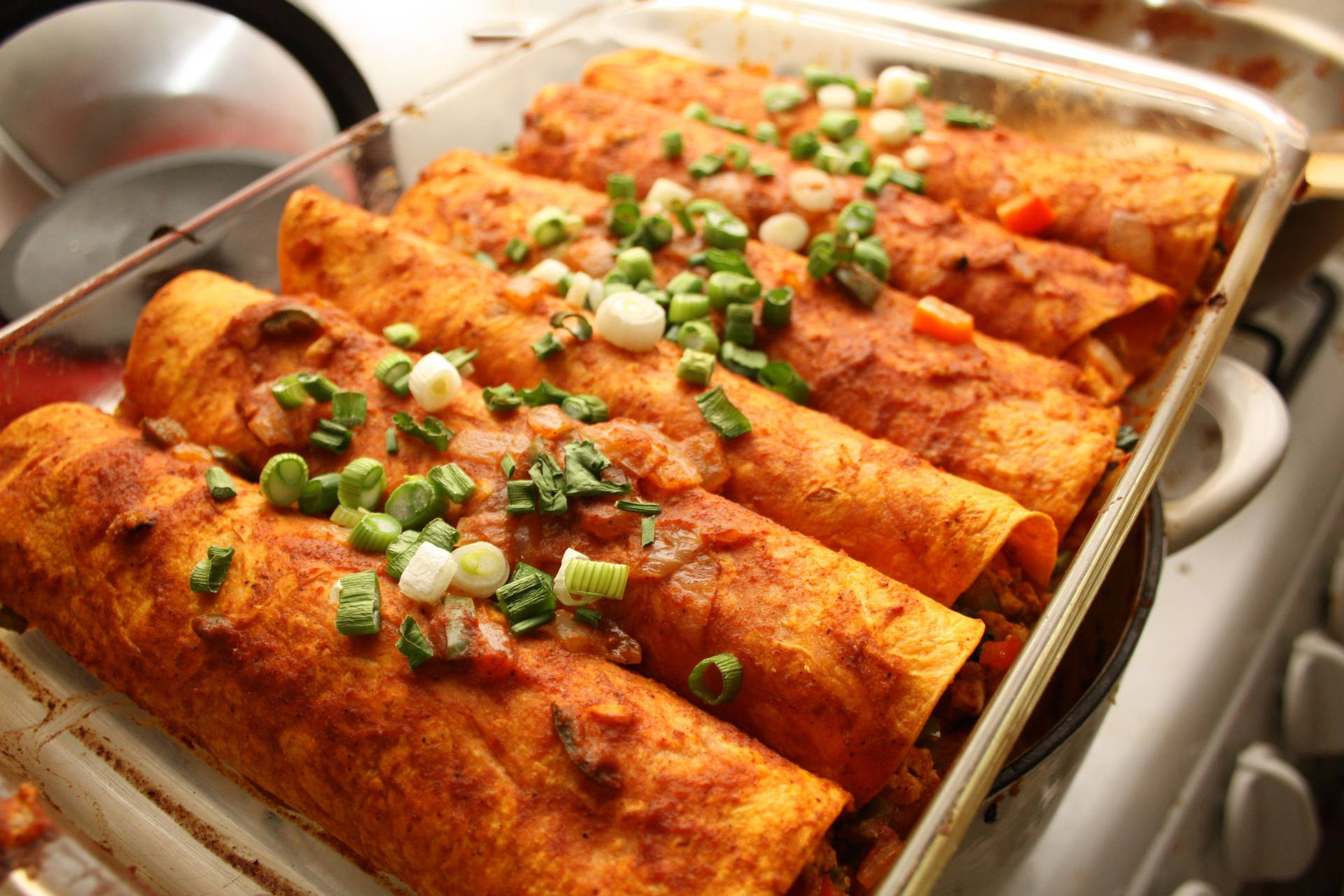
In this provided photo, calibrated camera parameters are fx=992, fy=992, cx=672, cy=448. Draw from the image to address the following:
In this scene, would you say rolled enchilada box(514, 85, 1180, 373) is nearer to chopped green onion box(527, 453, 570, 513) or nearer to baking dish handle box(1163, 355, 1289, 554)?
baking dish handle box(1163, 355, 1289, 554)

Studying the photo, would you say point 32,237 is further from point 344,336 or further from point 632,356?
point 632,356

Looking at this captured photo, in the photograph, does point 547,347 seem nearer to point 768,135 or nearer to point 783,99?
point 768,135

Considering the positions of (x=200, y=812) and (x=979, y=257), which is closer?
(x=200, y=812)

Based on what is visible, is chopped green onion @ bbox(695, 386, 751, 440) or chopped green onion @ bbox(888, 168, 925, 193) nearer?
chopped green onion @ bbox(695, 386, 751, 440)

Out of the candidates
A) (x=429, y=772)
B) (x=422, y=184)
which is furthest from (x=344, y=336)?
(x=429, y=772)

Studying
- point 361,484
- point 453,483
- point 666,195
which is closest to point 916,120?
point 666,195

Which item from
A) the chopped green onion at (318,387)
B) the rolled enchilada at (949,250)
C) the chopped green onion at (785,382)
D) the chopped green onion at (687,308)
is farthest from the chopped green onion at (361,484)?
the rolled enchilada at (949,250)

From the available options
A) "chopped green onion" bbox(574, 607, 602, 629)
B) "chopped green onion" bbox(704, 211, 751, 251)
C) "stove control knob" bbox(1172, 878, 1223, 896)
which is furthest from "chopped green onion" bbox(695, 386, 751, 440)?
"stove control knob" bbox(1172, 878, 1223, 896)
